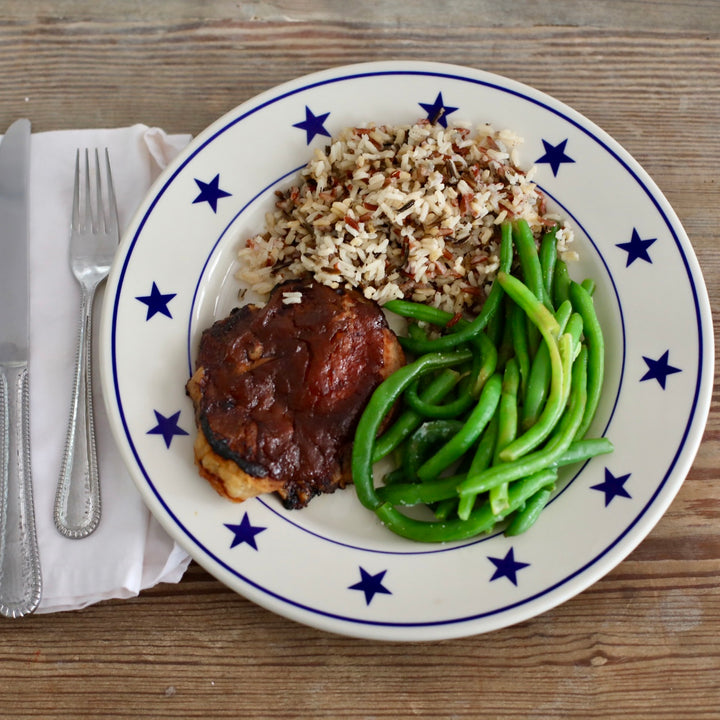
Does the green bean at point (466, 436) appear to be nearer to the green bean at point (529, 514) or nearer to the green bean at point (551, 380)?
the green bean at point (551, 380)

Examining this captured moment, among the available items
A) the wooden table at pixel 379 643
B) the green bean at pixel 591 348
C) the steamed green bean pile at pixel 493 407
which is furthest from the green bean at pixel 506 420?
the wooden table at pixel 379 643

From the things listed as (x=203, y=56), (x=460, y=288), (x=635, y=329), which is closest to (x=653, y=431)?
(x=635, y=329)

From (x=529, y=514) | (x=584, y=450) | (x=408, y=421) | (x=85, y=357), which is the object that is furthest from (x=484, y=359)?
(x=85, y=357)

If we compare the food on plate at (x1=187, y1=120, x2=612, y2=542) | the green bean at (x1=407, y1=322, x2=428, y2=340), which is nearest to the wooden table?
the food on plate at (x1=187, y1=120, x2=612, y2=542)

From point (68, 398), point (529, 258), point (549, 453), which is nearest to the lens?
point (549, 453)

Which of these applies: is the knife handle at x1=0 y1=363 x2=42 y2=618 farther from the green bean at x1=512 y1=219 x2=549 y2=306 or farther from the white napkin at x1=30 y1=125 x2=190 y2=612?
the green bean at x1=512 y1=219 x2=549 y2=306

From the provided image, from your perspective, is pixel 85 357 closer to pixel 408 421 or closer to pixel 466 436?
pixel 408 421
